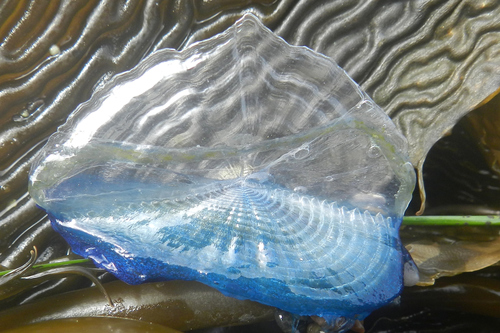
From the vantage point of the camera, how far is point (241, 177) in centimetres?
122

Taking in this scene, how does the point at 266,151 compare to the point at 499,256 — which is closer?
the point at 266,151

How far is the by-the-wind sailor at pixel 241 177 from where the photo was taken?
1.04m

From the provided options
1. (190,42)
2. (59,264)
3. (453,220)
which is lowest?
(59,264)

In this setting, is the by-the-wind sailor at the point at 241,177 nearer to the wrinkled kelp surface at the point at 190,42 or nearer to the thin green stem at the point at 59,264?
the thin green stem at the point at 59,264

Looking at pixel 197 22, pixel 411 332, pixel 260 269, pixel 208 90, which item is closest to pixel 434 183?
pixel 411 332

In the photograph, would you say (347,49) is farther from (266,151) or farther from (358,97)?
(266,151)

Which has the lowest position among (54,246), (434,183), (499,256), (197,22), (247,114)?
(54,246)

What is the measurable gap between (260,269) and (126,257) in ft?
1.25

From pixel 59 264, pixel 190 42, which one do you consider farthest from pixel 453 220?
pixel 59 264

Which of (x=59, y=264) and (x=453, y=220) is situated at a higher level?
(x=453, y=220)

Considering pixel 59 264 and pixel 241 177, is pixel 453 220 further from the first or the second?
pixel 59 264

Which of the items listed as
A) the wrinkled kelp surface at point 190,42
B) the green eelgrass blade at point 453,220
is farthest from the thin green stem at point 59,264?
the green eelgrass blade at point 453,220

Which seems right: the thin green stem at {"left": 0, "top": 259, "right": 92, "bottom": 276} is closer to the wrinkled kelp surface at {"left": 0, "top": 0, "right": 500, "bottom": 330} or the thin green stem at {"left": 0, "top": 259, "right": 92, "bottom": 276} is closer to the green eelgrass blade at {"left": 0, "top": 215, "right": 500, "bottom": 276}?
the wrinkled kelp surface at {"left": 0, "top": 0, "right": 500, "bottom": 330}

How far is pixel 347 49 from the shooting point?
138cm
